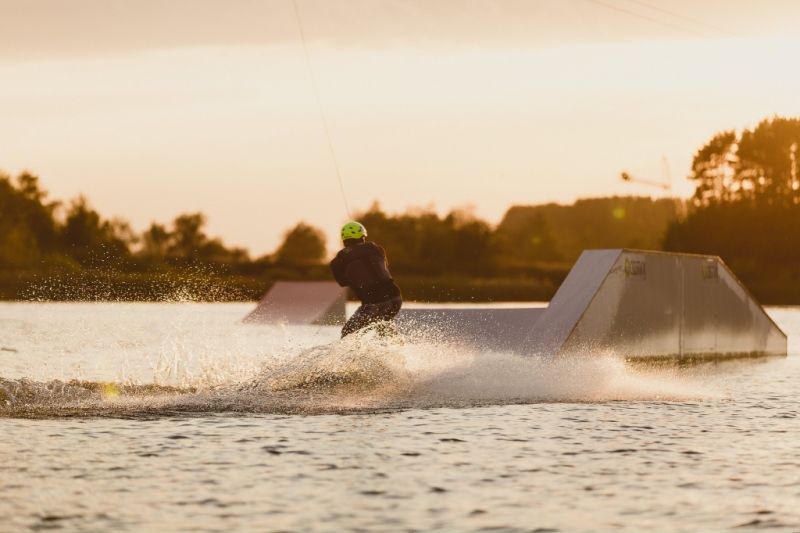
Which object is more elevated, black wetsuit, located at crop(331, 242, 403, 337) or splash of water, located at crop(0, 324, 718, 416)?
black wetsuit, located at crop(331, 242, 403, 337)

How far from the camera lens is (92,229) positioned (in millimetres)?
106000

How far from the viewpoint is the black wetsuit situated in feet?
47.9

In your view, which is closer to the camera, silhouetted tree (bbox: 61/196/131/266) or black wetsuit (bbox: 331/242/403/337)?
black wetsuit (bbox: 331/242/403/337)

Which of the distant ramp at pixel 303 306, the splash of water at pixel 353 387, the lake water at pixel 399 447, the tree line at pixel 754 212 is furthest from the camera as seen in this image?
the tree line at pixel 754 212

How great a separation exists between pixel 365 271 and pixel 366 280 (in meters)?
0.12

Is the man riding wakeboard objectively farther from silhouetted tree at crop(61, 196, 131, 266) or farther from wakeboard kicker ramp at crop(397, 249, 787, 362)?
silhouetted tree at crop(61, 196, 131, 266)

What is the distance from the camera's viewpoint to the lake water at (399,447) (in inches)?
288

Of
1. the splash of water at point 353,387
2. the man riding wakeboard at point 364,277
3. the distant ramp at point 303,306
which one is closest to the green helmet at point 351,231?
the man riding wakeboard at point 364,277

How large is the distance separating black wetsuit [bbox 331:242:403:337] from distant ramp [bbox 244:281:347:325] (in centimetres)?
2415

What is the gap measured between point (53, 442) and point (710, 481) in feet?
18.5

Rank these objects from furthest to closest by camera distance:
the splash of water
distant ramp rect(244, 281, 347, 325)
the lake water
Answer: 1. distant ramp rect(244, 281, 347, 325)
2. the splash of water
3. the lake water

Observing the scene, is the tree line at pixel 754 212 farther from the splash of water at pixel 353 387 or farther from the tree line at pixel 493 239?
the splash of water at pixel 353 387

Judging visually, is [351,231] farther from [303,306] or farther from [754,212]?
[754,212]

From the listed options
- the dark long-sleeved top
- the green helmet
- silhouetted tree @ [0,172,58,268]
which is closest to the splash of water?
the dark long-sleeved top
